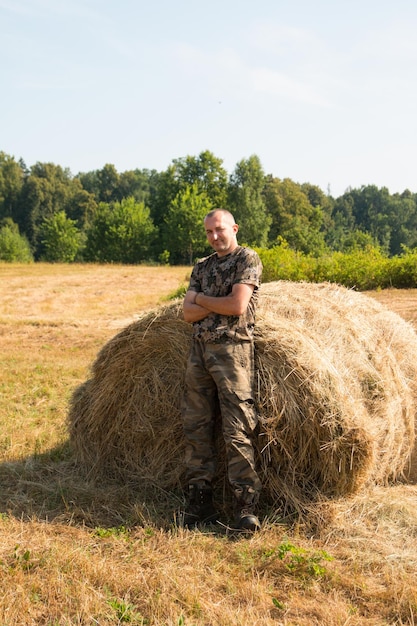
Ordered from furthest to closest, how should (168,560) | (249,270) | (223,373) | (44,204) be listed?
(44,204), (249,270), (223,373), (168,560)

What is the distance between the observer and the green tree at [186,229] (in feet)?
184

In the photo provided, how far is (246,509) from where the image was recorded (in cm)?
446

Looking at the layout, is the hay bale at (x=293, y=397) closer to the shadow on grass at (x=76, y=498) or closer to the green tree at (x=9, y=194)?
the shadow on grass at (x=76, y=498)

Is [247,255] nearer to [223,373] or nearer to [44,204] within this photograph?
[223,373]

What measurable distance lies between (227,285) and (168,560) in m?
1.97

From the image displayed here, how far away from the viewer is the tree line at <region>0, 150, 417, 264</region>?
192 ft

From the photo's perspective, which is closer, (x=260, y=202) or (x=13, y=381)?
(x=13, y=381)

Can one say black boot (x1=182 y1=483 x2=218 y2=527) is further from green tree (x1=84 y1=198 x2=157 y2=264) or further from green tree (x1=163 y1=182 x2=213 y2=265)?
green tree (x1=84 y1=198 x2=157 y2=264)

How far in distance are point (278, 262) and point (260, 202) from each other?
46872 mm

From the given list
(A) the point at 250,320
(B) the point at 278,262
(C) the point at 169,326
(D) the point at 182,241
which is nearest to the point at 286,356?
(A) the point at 250,320

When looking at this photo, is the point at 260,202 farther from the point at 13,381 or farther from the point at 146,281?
the point at 13,381

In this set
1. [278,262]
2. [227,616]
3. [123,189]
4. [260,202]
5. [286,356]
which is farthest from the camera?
[123,189]

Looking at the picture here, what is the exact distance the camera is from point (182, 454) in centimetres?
517

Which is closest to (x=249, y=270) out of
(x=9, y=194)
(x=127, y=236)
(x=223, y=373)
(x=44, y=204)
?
(x=223, y=373)
